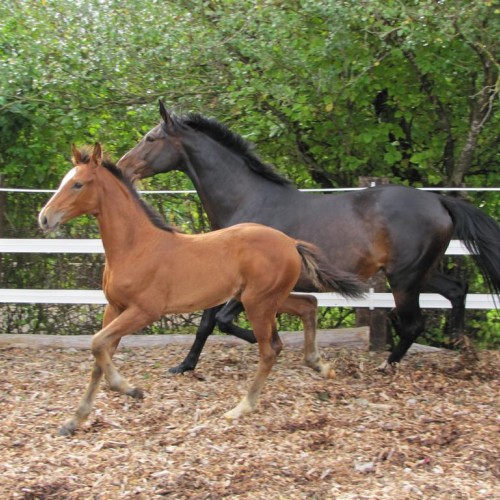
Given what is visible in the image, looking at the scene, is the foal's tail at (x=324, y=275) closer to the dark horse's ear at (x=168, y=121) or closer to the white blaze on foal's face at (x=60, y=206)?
the white blaze on foal's face at (x=60, y=206)

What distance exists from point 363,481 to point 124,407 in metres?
1.77

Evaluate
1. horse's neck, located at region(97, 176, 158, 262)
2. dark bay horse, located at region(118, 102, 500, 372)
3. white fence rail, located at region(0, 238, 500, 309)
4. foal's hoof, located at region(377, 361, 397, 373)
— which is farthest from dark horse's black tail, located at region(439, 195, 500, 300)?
horse's neck, located at region(97, 176, 158, 262)

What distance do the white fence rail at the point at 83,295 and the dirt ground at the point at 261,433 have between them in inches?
21.0

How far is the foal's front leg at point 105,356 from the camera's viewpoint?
488cm

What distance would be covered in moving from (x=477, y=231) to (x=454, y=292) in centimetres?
60

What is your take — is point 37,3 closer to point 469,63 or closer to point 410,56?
point 410,56

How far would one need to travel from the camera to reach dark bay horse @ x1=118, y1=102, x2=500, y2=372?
6352mm

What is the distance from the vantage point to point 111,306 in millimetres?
5152

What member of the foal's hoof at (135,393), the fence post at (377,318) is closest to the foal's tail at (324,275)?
the foal's hoof at (135,393)

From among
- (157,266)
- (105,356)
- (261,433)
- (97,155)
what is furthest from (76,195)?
(261,433)

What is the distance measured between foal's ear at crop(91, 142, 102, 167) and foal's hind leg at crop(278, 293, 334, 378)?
1755 millimetres

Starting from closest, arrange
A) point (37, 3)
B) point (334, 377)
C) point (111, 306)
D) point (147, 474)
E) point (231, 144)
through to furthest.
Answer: point (147, 474)
point (111, 306)
point (334, 377)
point (231, 144)
point (37, 3)

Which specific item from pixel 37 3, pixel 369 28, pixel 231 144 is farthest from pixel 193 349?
pixel 37 3

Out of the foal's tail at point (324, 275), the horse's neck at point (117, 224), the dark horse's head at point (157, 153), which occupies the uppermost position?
the dark horse's head at point (157, 153)
